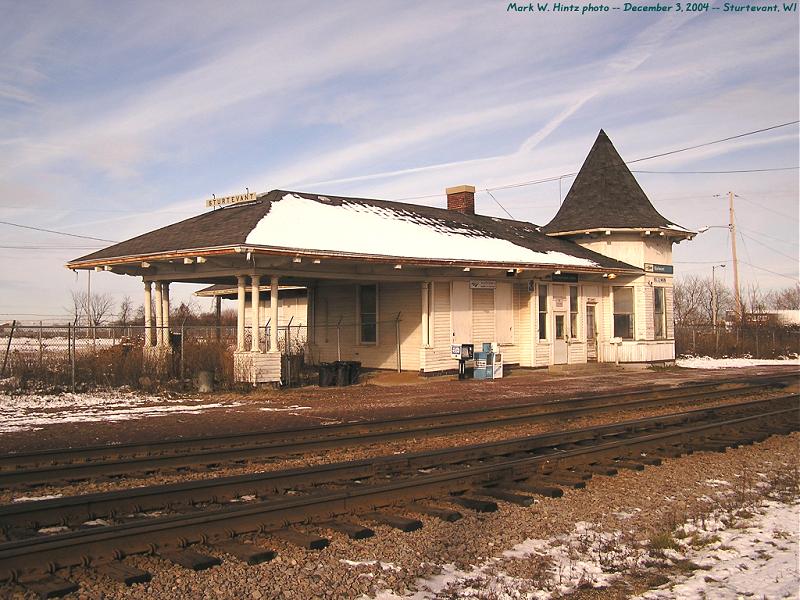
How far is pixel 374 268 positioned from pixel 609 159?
1557 cm

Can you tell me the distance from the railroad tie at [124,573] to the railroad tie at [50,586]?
0.88ft

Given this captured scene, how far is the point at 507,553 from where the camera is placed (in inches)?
243

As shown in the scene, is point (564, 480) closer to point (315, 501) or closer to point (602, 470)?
point (602, 470)

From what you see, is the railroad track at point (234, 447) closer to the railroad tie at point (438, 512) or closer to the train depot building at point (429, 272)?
the railroad tie at point (438, 512)

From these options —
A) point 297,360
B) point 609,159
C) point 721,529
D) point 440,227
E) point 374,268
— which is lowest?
point 721,529

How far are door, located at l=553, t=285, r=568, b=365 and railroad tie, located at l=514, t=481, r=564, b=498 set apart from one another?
751 inches

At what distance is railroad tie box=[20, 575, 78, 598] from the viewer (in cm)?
489

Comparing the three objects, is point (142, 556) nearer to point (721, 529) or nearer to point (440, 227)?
point (721, 529)

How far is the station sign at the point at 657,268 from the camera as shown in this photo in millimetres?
29508

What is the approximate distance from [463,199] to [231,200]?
1089cm

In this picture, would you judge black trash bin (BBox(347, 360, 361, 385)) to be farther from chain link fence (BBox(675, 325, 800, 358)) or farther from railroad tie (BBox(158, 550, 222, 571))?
chain link fence (BBox(675, 325, 800, 358))

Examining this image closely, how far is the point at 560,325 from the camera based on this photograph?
2761 centimetres

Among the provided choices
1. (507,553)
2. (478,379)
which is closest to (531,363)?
(478,379)

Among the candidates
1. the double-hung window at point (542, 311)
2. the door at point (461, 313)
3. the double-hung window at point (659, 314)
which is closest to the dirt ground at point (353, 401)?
the door at point (461, 313)
